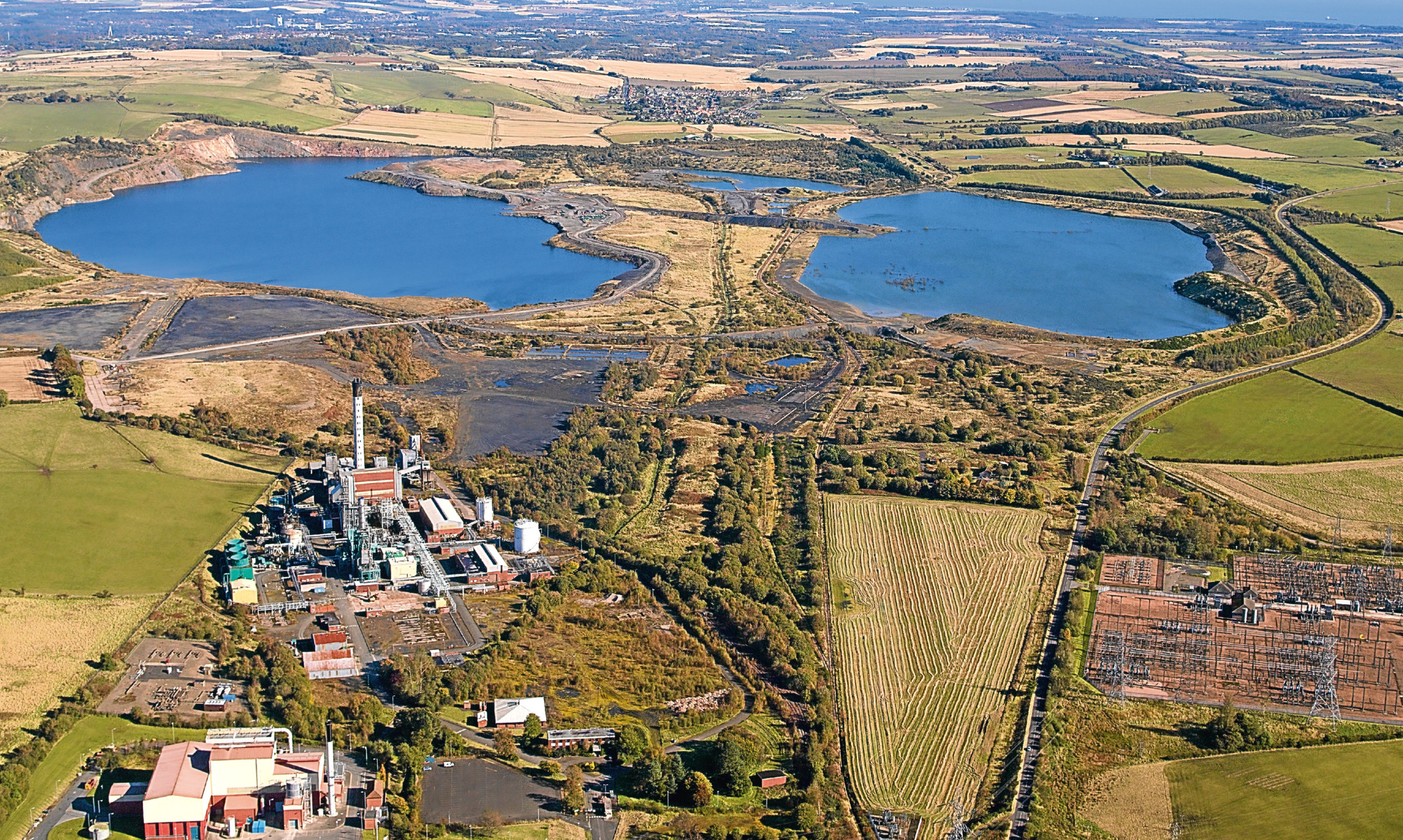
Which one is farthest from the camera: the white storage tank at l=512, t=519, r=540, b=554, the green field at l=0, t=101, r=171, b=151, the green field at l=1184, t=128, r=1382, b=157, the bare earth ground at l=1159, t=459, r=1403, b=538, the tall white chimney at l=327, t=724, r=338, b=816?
the green field at l=1184, t=128, r=1382, b=157

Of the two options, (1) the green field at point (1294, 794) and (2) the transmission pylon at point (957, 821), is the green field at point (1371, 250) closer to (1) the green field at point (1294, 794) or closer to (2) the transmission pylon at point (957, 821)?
(1) the green field at point (1294, 794)

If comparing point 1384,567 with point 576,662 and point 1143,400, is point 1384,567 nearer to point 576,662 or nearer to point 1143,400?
point 1143,400

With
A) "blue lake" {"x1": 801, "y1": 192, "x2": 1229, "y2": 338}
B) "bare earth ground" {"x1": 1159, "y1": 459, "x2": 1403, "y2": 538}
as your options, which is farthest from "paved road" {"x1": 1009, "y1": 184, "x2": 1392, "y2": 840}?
"blue lake" {"x1": 801, "y1": 192, "x2": 1229, "y2": 338}

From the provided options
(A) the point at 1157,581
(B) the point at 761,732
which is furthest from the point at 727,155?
(B) the point at 761,732

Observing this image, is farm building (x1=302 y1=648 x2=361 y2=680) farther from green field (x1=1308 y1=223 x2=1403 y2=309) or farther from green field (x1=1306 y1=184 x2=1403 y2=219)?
green field (x1=1306 y1=184 x2=1403 y2=219)

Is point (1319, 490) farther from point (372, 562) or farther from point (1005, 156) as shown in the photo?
point (1005, 156)

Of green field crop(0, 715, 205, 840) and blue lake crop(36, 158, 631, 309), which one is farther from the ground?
blue lake crop(36, 158, 631, 309)
